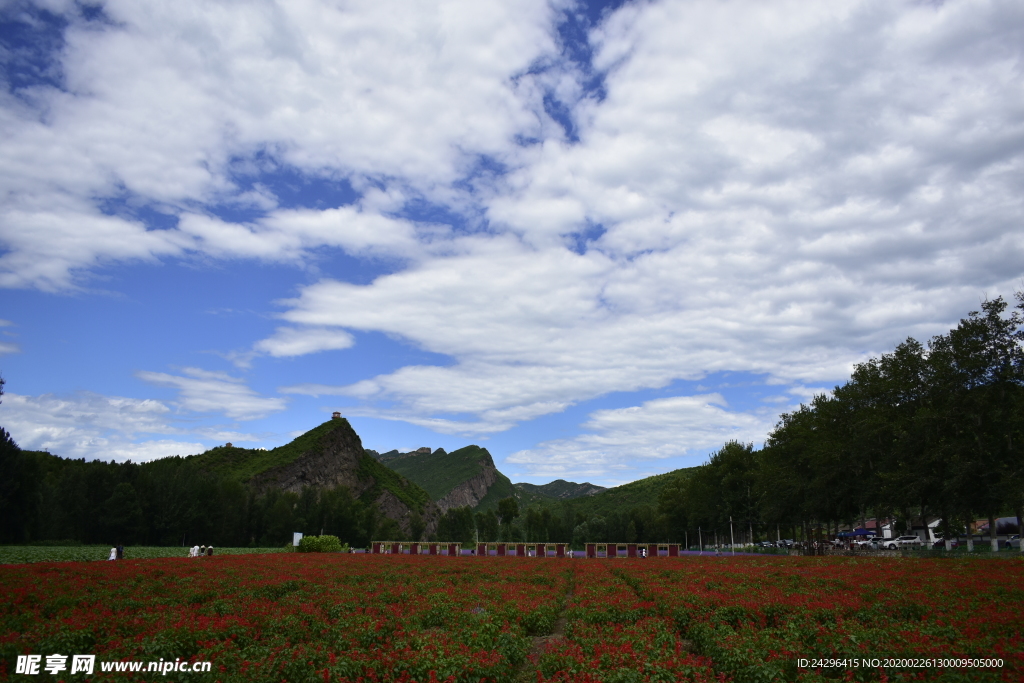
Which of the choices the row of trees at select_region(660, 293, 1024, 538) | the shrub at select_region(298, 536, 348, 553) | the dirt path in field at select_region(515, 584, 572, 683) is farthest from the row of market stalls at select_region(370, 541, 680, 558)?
the dirt path in field at select_region(515, 584, 572, 683)

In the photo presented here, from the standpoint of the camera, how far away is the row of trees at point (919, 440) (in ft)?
132

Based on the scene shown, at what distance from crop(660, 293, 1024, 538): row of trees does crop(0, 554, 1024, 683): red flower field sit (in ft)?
59.5

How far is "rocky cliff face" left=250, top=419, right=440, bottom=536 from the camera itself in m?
150

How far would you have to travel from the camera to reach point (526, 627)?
17.3 meters

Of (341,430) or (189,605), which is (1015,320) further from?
(341,430)

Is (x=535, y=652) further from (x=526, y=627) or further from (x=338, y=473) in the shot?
(x=338, y=473)

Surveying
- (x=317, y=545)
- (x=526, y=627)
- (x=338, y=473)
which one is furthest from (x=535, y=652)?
(x=338, y=473)

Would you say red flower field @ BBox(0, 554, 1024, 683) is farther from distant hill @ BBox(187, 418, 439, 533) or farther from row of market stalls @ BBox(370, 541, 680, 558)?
distant hill @ BBox(187, 418, 439, 533)

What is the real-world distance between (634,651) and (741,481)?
244 feet

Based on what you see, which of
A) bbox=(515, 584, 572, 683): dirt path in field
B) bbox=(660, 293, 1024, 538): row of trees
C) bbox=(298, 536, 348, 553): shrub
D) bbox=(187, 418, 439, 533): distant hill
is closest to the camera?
bbox=(515, 584, 572, 683): dirt path in field

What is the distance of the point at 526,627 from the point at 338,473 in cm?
16142

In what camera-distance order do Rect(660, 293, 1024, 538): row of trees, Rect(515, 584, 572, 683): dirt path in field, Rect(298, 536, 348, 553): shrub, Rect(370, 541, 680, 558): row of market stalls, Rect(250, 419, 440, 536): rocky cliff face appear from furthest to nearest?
Rect(250, 419, 440, 536): rocky cliff face
Rect(370, 541, 680, 558): row of market stalls
Rect(298, 536, 348, 553): shrub
Rect(660, 293, 1024, 538): row of trees
Rect(515, 584, 572, 683): dirt path in field

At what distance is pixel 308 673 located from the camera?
10.1 meters

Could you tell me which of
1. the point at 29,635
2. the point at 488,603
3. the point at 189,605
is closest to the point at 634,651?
the point at 488,603
